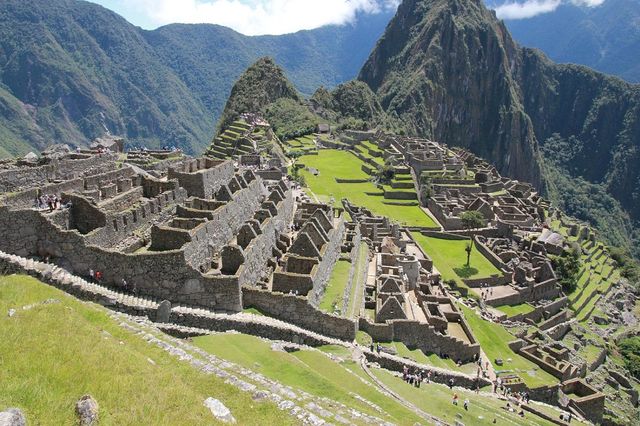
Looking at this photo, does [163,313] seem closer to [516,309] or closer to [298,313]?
[298,313]

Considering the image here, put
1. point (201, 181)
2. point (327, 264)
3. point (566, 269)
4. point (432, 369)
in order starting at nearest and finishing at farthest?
point (432, 369), point (327, 264), point (201, 181), point (566, 269)

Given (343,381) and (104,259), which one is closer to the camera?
(343,381)

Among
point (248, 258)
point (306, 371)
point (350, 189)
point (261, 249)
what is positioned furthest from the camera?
point (350, 189)

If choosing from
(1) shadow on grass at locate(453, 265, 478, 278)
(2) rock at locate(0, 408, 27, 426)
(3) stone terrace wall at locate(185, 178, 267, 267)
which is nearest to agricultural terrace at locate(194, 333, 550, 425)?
(3) stone terrace wall at locate(185, 178, 267, 267)

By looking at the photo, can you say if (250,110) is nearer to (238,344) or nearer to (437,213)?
(437,213)

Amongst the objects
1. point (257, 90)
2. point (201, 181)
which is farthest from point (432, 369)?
point (257, 90)

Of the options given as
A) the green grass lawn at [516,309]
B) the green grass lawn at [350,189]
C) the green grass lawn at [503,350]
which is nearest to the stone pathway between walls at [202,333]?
the green grass lawn at [503,350]

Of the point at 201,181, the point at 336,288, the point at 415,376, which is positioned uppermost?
the point at 201,181

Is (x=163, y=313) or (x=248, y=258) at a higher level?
(x=248, y=258)
